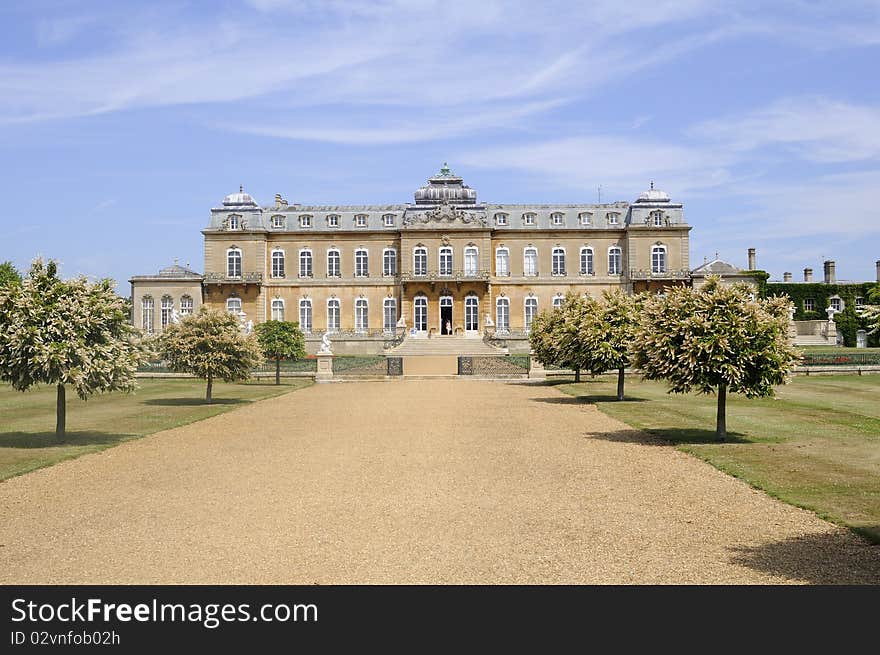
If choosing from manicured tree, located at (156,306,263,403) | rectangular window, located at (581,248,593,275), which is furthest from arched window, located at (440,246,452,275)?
manicured tree, located at (156,306,263,403)

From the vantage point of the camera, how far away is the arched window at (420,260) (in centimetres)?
6191

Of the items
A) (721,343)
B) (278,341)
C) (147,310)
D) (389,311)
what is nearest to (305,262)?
(389,311)

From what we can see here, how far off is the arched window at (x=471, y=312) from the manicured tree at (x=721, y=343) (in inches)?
1785

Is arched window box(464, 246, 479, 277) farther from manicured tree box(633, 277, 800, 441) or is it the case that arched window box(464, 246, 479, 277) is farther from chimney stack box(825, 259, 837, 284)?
manicured tree box(633, 277, 800, 441)

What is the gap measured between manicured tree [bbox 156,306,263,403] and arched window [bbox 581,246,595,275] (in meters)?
39.0

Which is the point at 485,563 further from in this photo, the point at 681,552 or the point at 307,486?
the point at 307,486

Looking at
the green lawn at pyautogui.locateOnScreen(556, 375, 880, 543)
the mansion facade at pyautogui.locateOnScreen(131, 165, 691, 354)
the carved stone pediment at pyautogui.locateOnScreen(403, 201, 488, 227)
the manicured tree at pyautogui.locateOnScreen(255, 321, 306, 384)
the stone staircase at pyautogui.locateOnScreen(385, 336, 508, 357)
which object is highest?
the carved stone pediment at pyautogui.locateOnScreen(403, 201, 488, 227)

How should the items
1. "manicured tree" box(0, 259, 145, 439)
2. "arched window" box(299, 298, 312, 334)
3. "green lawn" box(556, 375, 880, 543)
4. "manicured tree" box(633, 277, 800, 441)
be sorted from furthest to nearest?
"arched window" box(299, 298, 312, 334), "manicured tree" box(633, 277, 800, 441), "manicured tree" box(0, 259, 145, 439), "green lawn" box(556, 375, 880, 543)

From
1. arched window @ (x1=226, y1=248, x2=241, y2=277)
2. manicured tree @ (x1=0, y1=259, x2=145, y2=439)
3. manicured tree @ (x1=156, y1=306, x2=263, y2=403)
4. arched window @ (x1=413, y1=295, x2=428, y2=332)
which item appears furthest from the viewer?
arched window @ (x1=226, y1=248, x2=241, y2=277)

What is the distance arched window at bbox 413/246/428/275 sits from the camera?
61.9 metres

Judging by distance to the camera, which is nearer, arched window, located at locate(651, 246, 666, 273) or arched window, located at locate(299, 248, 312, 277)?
arched window, located at locate(651, 246, 666, 273)

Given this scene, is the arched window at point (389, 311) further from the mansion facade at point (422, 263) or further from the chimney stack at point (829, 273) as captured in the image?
the chimney stack at point (829, 273)
